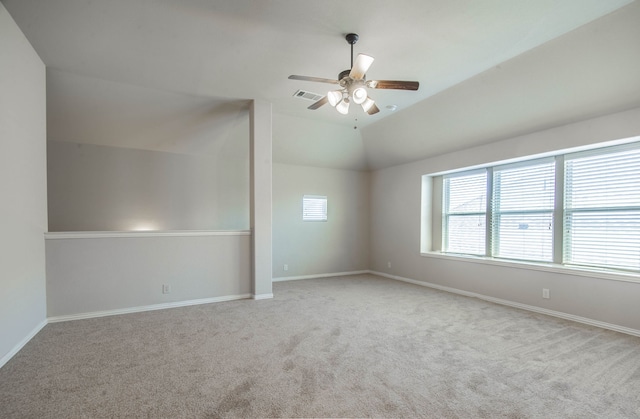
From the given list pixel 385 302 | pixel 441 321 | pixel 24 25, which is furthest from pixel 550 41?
pixel 24 25

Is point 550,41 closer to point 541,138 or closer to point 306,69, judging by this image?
point 541,138

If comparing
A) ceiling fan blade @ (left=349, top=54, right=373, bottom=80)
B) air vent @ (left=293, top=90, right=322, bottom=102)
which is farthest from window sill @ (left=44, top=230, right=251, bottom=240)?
A: ceiling fan blade @ (left=349, top=54, right=373, bottom=80)

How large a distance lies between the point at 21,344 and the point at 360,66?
Result: 4.12 metres

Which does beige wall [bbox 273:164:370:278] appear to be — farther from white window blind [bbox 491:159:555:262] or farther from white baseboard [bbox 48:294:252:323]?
white window blind [bbox 491:159:555:262]

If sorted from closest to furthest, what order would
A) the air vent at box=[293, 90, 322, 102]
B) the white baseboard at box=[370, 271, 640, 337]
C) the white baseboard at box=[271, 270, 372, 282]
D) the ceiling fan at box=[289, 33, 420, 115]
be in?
1. the ceiling fan at box=[289, 33, 420, 115]
2. the white baseboard at box=[370, 271, 640, 337]
3. the air vent at box=[293, 90, 322, 102]
4. the white baseboard at box=[271, 270, 372, 282]

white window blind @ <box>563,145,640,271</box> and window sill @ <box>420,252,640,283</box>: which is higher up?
white window blind @ <box>563,145,640,271</box>

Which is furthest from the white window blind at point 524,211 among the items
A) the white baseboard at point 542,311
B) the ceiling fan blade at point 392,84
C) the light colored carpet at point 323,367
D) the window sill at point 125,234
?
the window sill at point 125,234

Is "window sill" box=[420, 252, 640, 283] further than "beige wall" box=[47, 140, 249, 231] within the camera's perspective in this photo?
No

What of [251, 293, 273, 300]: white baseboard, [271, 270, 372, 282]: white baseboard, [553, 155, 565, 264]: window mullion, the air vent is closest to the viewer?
[553, 155, 565, 264]: window mullion

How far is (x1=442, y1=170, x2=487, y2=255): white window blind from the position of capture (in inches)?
204

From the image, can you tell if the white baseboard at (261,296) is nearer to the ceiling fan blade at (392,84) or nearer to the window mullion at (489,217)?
the ceiling fan blade at (392,84)

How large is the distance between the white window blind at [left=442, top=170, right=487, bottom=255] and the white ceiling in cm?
82

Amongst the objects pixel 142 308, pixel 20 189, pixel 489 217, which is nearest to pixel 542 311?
pixel 489 217

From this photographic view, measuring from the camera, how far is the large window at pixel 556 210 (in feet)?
11.7
